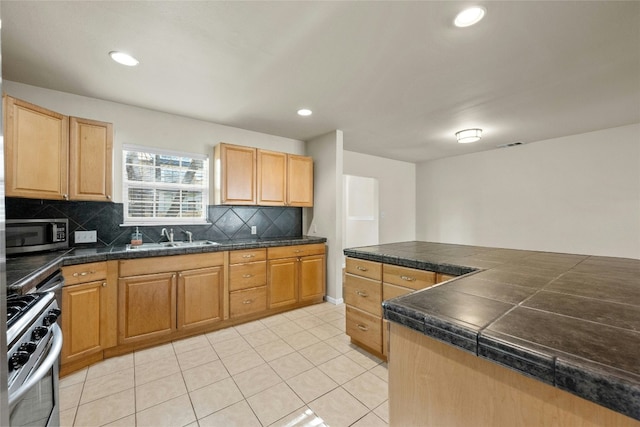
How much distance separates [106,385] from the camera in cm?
200

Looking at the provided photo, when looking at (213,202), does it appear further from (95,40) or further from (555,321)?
(555,321)

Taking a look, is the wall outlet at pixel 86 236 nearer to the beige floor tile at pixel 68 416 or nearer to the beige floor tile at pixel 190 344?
the beige floor tile at pixel 190 344

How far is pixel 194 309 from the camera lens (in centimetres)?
273

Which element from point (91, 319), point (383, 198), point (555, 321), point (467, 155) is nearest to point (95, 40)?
point (91, 319)

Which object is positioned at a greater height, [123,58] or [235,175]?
[123,58]

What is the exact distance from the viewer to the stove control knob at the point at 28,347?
1.00 meters

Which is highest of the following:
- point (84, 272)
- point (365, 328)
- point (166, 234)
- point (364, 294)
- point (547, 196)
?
point (547, 196)

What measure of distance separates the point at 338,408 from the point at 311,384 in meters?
0.30

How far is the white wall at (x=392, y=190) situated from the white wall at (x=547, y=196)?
0.42 metres

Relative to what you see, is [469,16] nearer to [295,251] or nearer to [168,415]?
[295,251]

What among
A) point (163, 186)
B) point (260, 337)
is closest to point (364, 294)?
point (260, 337)

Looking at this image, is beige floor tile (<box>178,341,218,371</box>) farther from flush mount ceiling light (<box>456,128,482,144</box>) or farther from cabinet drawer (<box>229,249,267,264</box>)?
flush mount ceiling light (<box>456,128,482,144</box>)

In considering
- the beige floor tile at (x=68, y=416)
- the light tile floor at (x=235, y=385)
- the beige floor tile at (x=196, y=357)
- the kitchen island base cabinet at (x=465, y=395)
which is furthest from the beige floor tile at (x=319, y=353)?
the beige floor tile at (x=68, y=416)

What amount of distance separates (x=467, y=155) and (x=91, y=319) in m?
6.09
